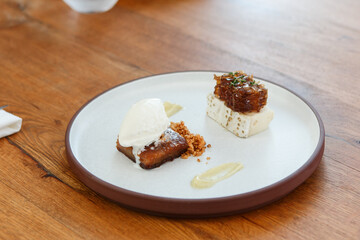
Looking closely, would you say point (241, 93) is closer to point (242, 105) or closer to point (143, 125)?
point (242, 105)

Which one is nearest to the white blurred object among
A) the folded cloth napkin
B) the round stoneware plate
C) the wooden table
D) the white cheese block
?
the wooden table

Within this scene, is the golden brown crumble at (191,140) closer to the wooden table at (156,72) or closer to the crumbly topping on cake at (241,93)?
the crumbly topping on cake at (241,93)

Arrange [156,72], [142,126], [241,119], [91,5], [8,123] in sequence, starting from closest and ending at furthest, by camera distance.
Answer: [142,126] → [241,119] → [8,123] → [156,72] → [91,5]

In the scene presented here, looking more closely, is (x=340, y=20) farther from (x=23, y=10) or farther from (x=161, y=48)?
(x=23, y=10)

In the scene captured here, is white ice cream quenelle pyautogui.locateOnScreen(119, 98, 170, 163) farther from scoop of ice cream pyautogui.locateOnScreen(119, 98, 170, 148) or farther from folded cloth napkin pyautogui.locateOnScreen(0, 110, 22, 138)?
folded cloth napkin pyautogui.locateOnScreen(0, 110, 22, 138)

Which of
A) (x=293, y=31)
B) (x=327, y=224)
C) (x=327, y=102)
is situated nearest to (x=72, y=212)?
(x=327, y=224)

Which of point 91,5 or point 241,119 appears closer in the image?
point 241,119

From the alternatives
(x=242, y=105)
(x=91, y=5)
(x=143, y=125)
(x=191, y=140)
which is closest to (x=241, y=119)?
(x=242, y=105)

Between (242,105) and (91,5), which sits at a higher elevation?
(242,105)
